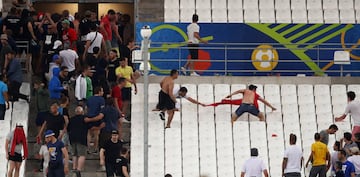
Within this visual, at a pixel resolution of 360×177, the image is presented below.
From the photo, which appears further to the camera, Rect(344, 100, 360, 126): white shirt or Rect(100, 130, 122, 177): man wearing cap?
Rect(344, 100, 360, 126): white shirt

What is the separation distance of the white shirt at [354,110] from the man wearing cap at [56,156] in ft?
24.0

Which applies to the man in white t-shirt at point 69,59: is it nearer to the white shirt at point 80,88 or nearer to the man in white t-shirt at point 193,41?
the white shirt at point 80,88

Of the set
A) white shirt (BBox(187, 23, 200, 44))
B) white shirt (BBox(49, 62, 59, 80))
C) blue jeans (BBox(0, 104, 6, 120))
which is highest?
white shirt (BBox(187, 23, 200, 44))

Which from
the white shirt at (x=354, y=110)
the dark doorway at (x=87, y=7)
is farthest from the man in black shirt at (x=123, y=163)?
the dark doorway at (x=87, y=7)

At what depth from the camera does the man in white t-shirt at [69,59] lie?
3275 centimetres

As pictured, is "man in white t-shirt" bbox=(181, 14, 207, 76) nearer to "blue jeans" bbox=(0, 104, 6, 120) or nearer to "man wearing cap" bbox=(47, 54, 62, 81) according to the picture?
"man wearing cap" bbox=(47, 54, 62, 81)

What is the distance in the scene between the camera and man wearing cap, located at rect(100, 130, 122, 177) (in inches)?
1116

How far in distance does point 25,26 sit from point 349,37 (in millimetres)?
9144

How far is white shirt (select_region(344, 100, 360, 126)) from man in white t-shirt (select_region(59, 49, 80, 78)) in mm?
6983

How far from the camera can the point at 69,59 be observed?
32812mm

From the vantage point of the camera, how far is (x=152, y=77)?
112ft

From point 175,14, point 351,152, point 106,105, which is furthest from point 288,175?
point 175,14

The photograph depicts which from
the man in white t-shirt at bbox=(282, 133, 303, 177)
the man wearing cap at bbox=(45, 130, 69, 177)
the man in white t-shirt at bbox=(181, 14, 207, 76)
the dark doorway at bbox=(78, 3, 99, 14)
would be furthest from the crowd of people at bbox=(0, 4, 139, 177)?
the dark doorway at bbox=(78, 3, 99, 14)

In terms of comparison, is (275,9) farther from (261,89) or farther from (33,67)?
(33,67)
